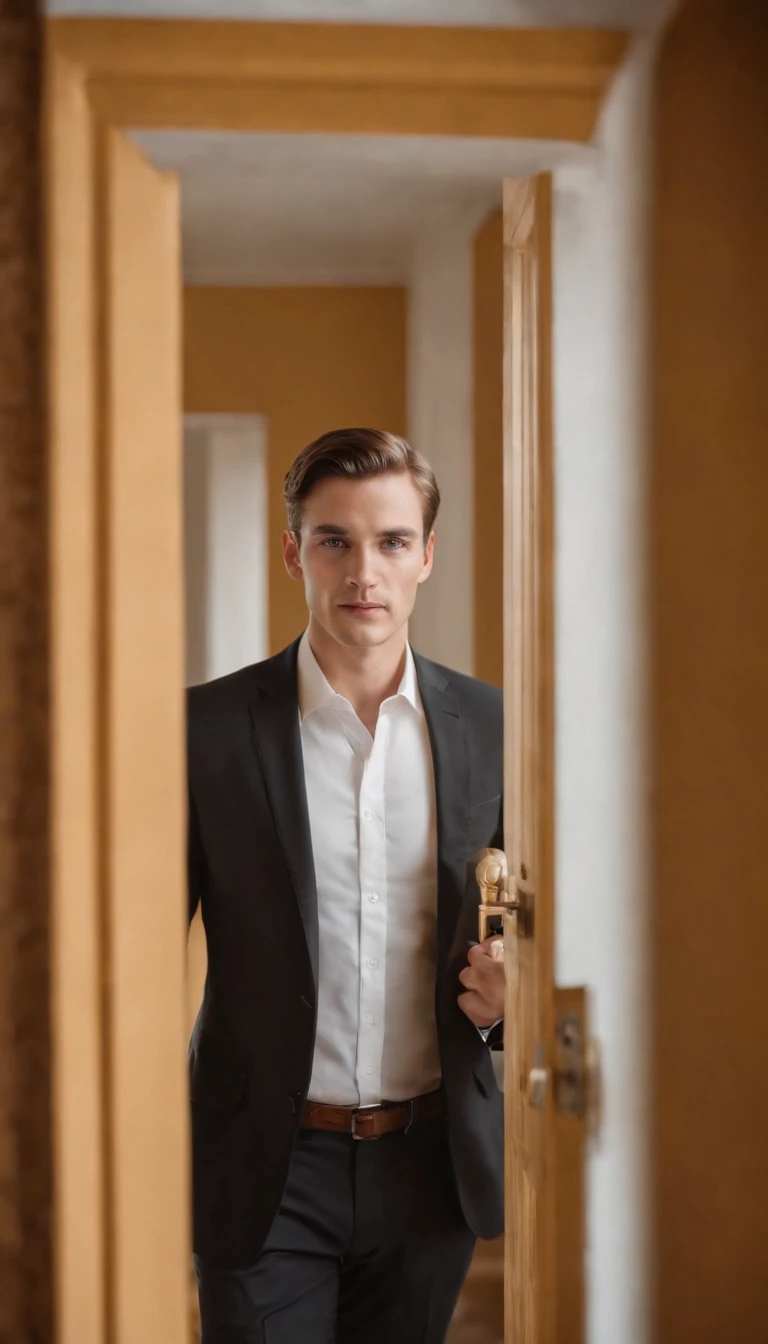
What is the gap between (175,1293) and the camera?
1.12 meters

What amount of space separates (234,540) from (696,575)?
276 cm

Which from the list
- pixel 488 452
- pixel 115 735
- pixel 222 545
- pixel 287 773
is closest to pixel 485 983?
pixel 287 773

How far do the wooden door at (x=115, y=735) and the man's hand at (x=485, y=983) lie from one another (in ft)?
2.00

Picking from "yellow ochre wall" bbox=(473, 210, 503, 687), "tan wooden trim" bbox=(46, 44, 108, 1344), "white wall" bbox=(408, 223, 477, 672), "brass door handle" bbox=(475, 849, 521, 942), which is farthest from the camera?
"white wall" bbox=(408, 223, 477, 672)

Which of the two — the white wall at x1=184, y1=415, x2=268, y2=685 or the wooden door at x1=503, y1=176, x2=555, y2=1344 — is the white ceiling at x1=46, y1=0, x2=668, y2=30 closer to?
the wooden door at x1=503, y1=176, x2=555, y2=1344

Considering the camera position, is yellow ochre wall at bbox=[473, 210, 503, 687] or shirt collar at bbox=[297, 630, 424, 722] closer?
shirt collar at bbox=[297, 630, 424, 722]

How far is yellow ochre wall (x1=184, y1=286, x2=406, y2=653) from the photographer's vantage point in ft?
11.1

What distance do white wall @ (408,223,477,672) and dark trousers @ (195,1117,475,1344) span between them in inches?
55.4

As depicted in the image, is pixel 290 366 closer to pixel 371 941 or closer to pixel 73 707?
pixel 371 941

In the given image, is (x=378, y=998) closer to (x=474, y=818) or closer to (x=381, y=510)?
(x=474, y=818)

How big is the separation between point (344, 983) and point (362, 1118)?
19cm

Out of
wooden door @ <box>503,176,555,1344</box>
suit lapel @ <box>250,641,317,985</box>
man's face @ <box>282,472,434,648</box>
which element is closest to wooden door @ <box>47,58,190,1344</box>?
wooden door @ <box>503,176,555,1344</box>

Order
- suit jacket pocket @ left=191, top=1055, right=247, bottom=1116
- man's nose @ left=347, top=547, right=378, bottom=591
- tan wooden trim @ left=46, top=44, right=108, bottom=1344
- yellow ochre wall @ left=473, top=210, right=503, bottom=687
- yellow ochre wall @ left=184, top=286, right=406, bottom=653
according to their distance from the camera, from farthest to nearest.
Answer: yellow ochre wall @ left=184, top=286, right=406, bottom=653, yellow ochre wall @ left=473, top=210, right=503, bottom=687, man's nose @ left=347, top=547, right=378, bottom=591, suit jacket pocket @ left=191, top=1055, right=247, bottom=1116, tan wooden trim @ left=46, top=44, right=108, bottom=1344

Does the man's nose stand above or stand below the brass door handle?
above
